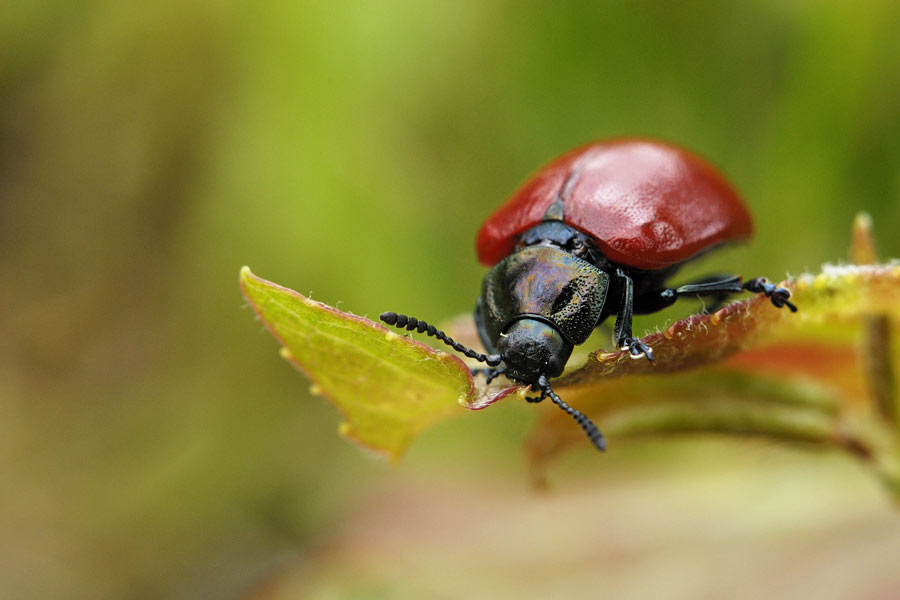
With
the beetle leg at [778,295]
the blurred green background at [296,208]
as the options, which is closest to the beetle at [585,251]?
the beetle leg at [778,295]

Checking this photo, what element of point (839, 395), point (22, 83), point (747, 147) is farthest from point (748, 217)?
point (22, 83)

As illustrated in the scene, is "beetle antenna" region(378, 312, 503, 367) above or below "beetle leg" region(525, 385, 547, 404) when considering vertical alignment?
above

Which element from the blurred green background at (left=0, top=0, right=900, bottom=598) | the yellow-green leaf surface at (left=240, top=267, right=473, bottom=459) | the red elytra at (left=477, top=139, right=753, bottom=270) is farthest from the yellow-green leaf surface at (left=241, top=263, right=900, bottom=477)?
the blurred green background at (left=0, top=0, right=900, bottom=598)

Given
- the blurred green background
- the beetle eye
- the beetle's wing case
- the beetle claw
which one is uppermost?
the blurred green background

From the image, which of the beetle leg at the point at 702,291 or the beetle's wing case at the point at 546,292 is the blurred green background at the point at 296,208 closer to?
the beetle leg at the point at 702,291

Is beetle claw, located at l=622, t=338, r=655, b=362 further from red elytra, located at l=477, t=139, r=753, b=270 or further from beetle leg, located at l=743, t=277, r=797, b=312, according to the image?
red elytra, located at l=477, t=139, r=753, b=270

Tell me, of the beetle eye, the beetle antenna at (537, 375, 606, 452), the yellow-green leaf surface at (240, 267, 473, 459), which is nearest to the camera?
the yellow-green leaf surface at (240, 267, 473, 459)

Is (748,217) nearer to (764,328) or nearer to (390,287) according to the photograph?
(764,328)
